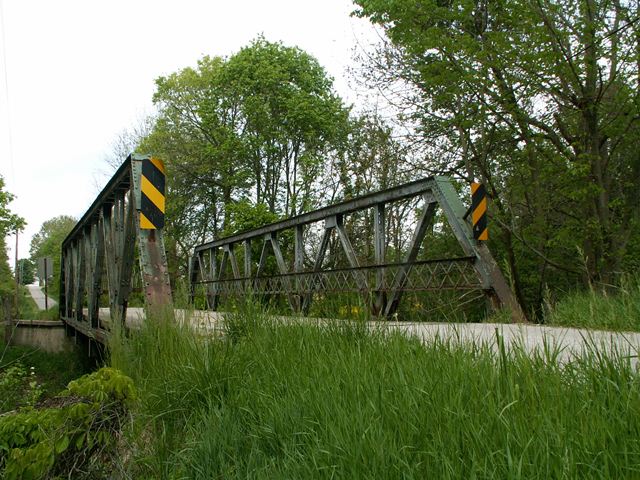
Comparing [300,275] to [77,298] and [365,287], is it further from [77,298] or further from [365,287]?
[77,298]

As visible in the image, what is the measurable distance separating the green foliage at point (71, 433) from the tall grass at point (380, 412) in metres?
0.20

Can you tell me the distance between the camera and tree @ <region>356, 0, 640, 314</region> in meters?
9.80

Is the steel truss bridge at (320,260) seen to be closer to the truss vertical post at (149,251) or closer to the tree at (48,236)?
the truss vertical post at (149,251)

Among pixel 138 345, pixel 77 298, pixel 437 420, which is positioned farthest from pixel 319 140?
pixel 437 420

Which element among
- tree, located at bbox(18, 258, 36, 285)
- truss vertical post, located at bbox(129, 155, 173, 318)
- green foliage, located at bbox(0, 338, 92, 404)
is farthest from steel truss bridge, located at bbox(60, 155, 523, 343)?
tree, located at bbox(18, 258, 36, 285)

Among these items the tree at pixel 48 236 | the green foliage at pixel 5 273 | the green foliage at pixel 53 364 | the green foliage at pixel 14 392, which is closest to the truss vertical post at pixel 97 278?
the green foliage at pixel 14 392

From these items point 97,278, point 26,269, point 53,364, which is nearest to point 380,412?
point 97,278

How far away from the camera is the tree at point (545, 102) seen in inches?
386

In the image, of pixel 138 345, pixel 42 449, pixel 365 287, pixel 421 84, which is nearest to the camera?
pixel 42 449

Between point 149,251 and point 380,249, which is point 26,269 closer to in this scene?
point 380,249

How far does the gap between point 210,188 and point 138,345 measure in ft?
94.4

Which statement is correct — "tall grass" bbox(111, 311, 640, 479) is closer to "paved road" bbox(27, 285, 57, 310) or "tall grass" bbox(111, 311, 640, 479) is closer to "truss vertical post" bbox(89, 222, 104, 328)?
"truss vertical post" bbox(89, 222, 104, 328)

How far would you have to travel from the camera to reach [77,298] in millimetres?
11859

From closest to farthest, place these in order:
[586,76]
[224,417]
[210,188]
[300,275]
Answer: [224,417] < [300,275] < [586,76] < [210,188]
